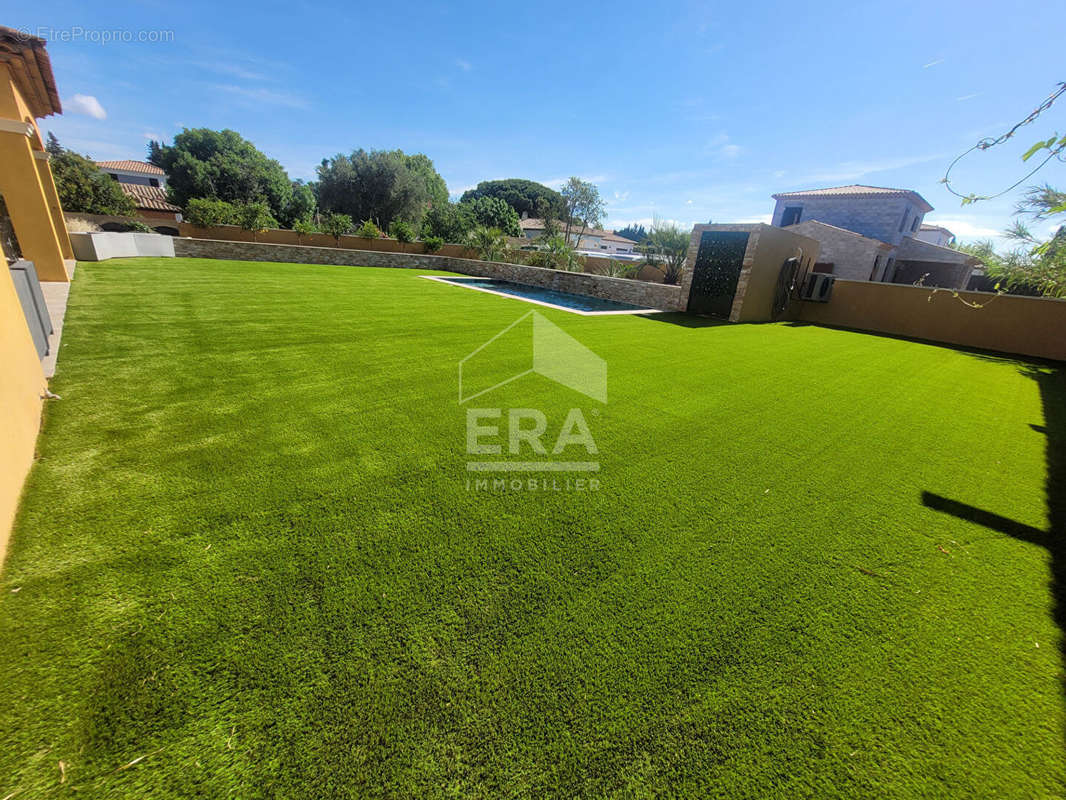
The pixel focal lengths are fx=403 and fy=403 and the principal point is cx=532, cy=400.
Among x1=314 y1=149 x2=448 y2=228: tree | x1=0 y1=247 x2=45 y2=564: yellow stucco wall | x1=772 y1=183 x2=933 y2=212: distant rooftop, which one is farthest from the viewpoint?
x1=314 y1=149 x2=448 y2=228: tree

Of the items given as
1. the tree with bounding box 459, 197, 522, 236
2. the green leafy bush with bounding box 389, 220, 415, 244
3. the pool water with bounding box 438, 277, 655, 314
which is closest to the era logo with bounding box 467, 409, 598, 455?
the pool water with bounding box 438, 277, 655, 314

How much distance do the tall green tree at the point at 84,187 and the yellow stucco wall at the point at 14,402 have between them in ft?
95.8

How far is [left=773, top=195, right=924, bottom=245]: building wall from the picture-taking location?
2275 centimetres

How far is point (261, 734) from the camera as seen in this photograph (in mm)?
1484

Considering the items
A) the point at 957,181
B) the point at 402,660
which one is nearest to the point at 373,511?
the point at 402,660

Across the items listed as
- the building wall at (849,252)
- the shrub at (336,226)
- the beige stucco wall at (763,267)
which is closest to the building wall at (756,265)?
the beige stucco wall at (763,267)

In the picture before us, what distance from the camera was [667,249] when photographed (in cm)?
2025

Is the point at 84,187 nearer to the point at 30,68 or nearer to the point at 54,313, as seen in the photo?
the point at 30,68

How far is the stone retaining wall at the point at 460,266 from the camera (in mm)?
14773

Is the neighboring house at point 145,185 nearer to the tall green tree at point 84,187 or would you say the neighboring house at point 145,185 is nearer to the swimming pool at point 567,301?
the tall green tree at point 84,187

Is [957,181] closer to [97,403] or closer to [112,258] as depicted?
[97,403]

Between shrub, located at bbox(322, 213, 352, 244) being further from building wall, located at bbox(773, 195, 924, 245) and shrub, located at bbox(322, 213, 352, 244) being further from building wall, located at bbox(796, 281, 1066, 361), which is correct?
building wall, located at bbox(773, 195, 924, 245)

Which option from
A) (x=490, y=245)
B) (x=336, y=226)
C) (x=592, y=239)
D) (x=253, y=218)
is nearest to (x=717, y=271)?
(x=490, y=245)

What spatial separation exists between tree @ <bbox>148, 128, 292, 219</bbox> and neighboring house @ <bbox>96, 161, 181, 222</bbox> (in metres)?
1.60
